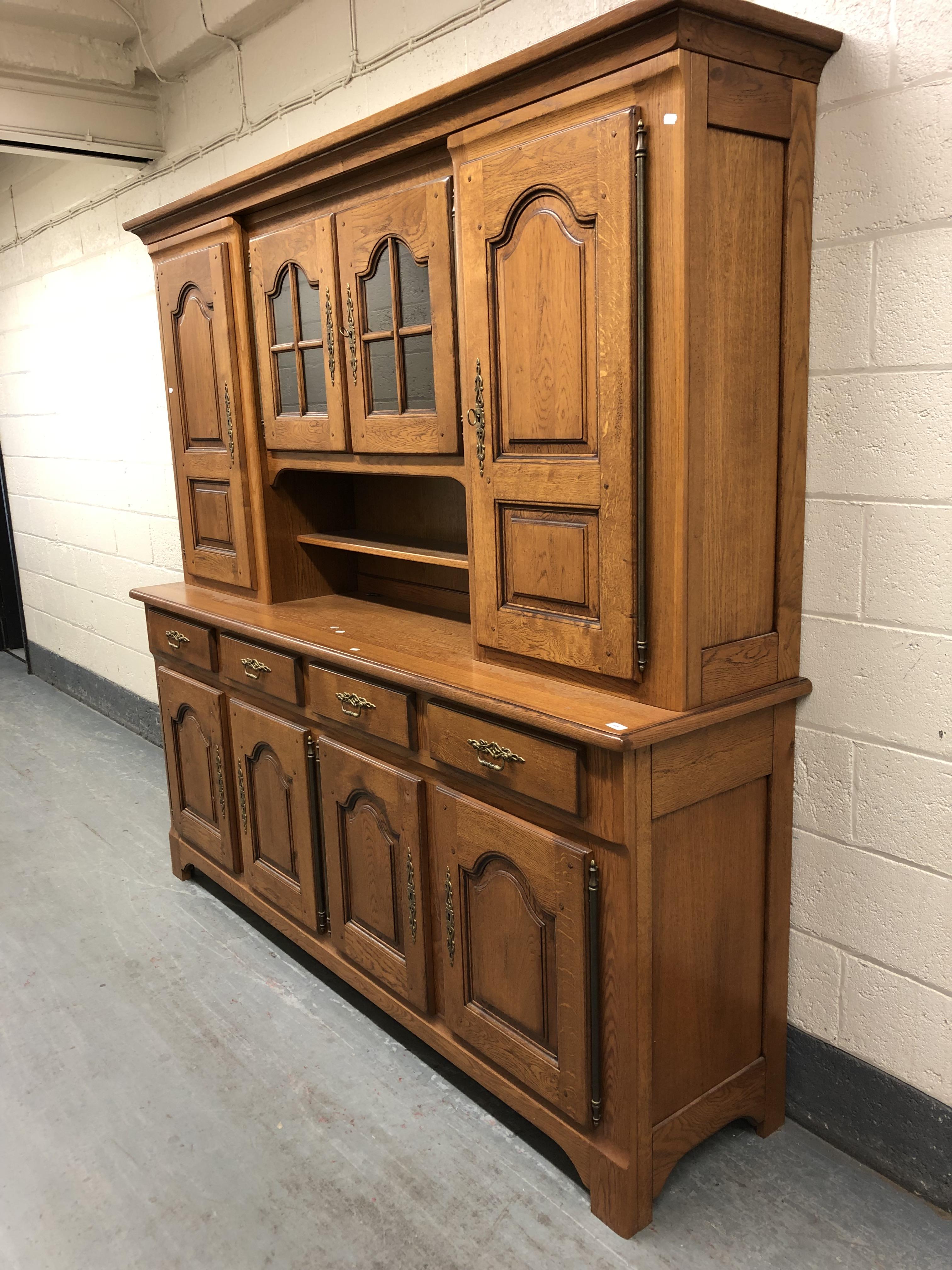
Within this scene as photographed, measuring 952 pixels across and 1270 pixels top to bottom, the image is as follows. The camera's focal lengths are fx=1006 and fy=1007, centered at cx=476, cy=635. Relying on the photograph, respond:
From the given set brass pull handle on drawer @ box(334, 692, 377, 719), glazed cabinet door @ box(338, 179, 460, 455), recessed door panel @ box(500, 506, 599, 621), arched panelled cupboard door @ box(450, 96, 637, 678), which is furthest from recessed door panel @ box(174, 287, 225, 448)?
recessed door panel @ box(500, 506, 599, 621)

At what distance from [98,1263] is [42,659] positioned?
467cm

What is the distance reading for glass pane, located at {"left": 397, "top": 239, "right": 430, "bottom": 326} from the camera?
217 centimetres

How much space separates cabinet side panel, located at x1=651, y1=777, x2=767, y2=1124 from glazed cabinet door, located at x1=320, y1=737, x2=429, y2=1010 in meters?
0.61

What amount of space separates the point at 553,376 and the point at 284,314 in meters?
1.12

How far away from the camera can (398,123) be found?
2070mm

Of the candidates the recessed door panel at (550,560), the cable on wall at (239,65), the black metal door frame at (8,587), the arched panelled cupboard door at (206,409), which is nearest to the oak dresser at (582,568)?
the recessed door panel at (550,560)

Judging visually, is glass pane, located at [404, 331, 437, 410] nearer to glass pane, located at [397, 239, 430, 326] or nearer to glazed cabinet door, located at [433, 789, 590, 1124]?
glass pane, located at [397, 239, 430, 326]

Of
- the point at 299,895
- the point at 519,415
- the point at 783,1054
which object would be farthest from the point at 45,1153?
the point at 519,415

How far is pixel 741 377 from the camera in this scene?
5.68 feet

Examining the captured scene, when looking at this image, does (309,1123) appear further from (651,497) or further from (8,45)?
Result: (8,45)

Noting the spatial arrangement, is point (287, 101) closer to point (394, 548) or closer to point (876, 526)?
point (394, 548)

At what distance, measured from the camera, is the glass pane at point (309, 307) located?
2.51m

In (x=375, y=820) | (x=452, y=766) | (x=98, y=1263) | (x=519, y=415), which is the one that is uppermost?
(x=519, y=415)

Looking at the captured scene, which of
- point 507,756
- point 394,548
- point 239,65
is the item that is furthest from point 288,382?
point 239,65
